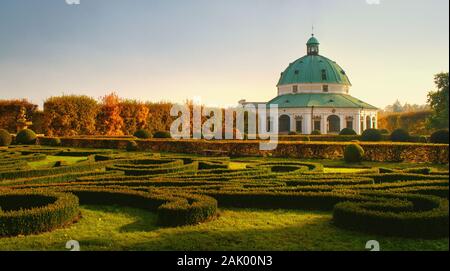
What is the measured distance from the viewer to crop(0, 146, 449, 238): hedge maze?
20.8 ft

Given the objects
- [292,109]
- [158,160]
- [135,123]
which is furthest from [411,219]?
[292,109]

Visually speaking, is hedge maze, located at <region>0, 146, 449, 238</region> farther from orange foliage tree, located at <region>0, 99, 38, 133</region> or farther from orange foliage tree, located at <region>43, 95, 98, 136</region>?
orange foliage tree, located at <region>0, 99, 38, 133</region>

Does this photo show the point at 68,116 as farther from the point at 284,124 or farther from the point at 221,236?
the point at 221,236

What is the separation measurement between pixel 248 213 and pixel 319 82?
50.7 m

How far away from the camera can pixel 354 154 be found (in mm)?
19109

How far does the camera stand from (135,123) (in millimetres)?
39344

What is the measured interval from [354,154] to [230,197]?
12.2 m

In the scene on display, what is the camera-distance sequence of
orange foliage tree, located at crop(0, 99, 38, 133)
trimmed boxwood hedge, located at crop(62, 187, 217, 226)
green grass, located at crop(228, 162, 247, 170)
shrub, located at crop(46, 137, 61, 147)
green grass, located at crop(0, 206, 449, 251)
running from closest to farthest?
1. green grass, located at crop(0, 206, 449, 251)
2. trimmed boxwood hedge, located at crop(62, 187, 217, 226)
3. green grass, located at crop(228, 162, 247, 170)
4. shrub, located at crop(46, 137, 61, 147)
5. orange foliage tree, located at crop(0, 99, 38, 133)

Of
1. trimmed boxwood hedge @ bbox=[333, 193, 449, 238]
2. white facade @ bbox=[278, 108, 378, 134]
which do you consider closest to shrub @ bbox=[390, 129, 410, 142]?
white facade @ bbox=[278, 108, 378, 134]

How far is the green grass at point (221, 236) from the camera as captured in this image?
5.86 m

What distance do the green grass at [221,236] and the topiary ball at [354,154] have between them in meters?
12.1

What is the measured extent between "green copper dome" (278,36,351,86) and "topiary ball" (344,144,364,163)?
38.4 meters
